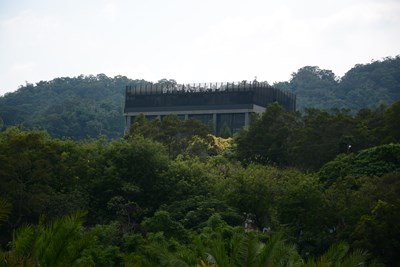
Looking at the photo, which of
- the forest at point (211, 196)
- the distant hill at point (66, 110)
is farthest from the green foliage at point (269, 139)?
the distant hill at point (66, 110)

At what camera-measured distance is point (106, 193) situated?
40.9 metres

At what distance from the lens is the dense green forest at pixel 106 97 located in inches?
5320

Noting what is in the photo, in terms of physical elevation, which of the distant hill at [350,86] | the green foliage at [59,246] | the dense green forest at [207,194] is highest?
the distant hill at [350,86]

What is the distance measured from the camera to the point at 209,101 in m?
99.3

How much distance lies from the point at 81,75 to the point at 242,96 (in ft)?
360

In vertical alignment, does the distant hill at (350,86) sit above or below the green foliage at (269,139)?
above

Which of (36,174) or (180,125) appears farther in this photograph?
(180,125)

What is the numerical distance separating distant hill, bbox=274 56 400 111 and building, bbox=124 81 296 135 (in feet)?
185

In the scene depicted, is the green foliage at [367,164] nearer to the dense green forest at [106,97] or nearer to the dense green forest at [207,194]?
the dense green forest at [207,194]

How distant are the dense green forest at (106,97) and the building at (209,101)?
87.5ft

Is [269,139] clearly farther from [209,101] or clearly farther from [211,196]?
[209,101]

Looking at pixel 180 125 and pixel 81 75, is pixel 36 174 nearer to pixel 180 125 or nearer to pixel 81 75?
pixel 180 125

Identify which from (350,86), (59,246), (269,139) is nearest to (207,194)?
(269,139)

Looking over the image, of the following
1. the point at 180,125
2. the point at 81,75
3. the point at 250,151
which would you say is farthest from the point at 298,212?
the point at 81,75
